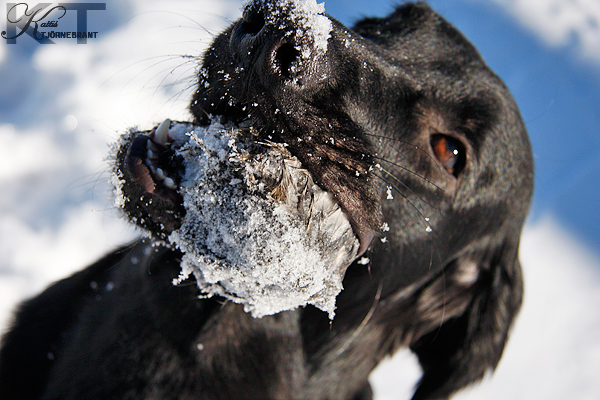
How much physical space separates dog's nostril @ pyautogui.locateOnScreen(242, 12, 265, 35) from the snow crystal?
335 mm

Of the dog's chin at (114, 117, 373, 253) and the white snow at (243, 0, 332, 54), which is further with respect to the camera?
the dog's chin at (114, 117, 373, 253)

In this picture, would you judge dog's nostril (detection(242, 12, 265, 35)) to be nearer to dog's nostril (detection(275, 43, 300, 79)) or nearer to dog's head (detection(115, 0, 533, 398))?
dog's head (detection(115, 0, 533, 398))

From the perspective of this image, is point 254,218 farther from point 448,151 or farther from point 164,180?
point 448,151

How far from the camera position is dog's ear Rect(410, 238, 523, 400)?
91.1 inches

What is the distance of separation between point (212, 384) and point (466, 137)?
179 cm

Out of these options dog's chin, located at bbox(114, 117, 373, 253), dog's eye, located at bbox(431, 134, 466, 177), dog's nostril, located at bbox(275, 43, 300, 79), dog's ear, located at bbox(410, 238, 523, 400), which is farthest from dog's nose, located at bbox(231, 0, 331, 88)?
dog's ear, located at bbox(410, 238, 523, 400)

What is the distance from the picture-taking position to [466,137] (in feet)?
6.06

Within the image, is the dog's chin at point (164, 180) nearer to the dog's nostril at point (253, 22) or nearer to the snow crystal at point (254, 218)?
the snow crystal at point (254, 218)

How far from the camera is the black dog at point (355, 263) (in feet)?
4.25

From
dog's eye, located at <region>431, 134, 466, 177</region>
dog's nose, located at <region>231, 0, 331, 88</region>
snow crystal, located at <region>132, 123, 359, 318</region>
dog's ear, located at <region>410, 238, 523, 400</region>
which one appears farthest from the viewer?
dog's ear, located at <region>410, 238, 523, 400</region>

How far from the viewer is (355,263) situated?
1896 millimetres

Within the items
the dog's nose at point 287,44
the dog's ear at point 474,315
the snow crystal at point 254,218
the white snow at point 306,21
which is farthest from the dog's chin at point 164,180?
the dog's ear at point 474,315

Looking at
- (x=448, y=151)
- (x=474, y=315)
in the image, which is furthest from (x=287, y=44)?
(x=474, y=315)

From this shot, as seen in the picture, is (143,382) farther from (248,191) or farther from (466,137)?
(466,137)
